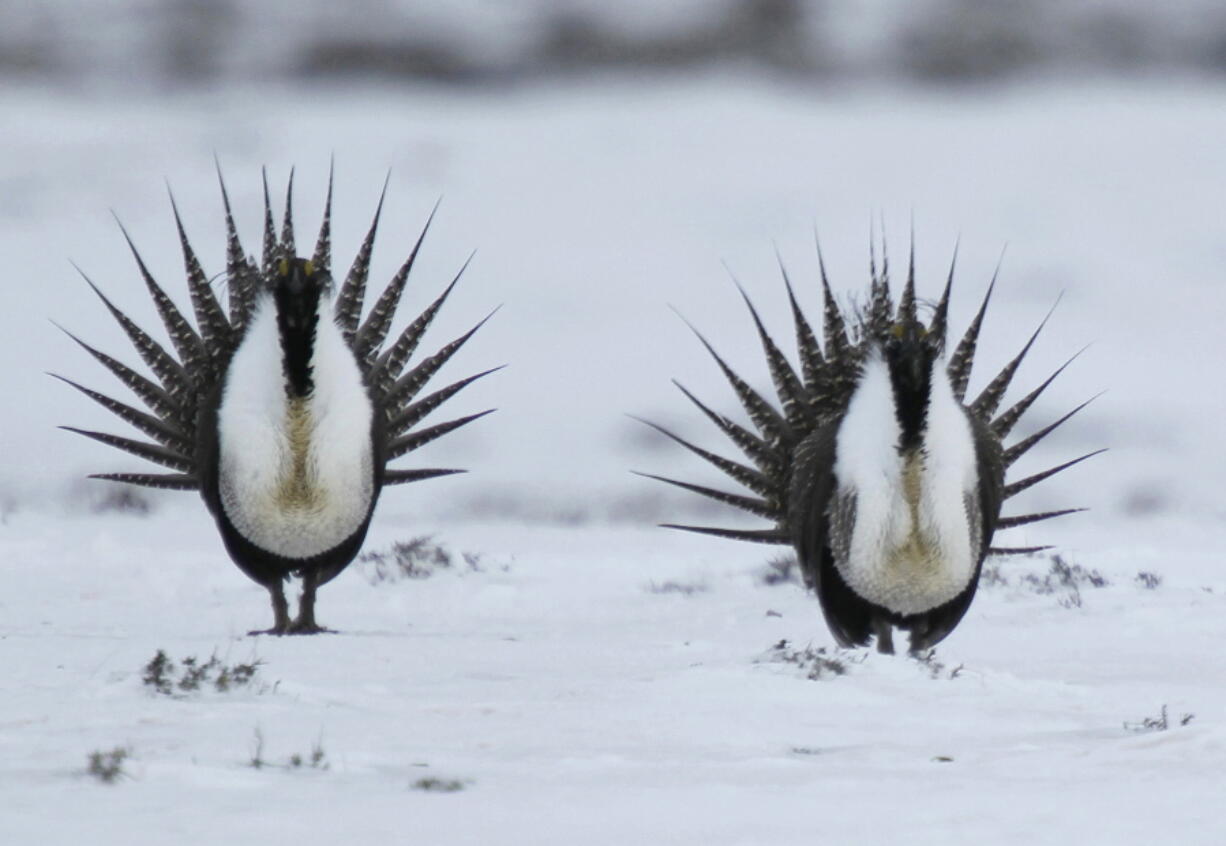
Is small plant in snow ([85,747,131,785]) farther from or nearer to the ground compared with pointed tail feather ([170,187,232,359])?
nearer to the ground

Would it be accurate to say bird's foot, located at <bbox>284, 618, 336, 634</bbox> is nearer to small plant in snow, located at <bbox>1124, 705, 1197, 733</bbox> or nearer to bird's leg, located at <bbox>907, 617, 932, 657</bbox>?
bird's leg, located at <bbox>907, 617, 932, 657</bbox>

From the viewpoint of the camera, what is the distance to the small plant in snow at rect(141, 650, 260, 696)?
11.2ft

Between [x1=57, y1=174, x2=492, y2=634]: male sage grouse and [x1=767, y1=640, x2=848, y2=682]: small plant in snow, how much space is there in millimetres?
1121

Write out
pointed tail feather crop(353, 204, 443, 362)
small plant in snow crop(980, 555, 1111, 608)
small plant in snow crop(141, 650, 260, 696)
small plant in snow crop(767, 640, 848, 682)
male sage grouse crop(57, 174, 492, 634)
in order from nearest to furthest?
small plant in snow crop(141, 650, 260, 696), small plant in snow crop(767, 640, 848, 682), male sage grouse crop(57, 174, 492, 634), pointed tail feather crop(353, 204, 443, 362), small plant in snow crop(980, 555, 1111, 608)

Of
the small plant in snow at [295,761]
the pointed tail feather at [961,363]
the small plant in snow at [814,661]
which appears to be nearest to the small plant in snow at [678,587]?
the pointed tail feather at [961,363]

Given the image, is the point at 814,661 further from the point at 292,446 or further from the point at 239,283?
the point at 239,283

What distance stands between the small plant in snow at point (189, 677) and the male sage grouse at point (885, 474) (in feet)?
5.30

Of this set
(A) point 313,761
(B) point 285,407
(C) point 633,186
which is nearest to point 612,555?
(B) point 285,407

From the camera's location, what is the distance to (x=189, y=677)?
3521 mm

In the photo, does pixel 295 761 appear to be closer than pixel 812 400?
Yes

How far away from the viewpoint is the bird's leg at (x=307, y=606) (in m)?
5.33

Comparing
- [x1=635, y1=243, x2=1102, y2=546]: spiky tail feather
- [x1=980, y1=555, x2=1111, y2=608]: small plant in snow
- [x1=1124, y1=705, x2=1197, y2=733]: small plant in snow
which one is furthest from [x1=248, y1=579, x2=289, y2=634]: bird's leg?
[x1=1124, y1=705, x2=1197, y2=733]: small plant in snow

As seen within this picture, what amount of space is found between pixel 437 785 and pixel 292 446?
2551 mm

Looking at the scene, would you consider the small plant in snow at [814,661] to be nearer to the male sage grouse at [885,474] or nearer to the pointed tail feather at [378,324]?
the male sage grouse at [885,474]
